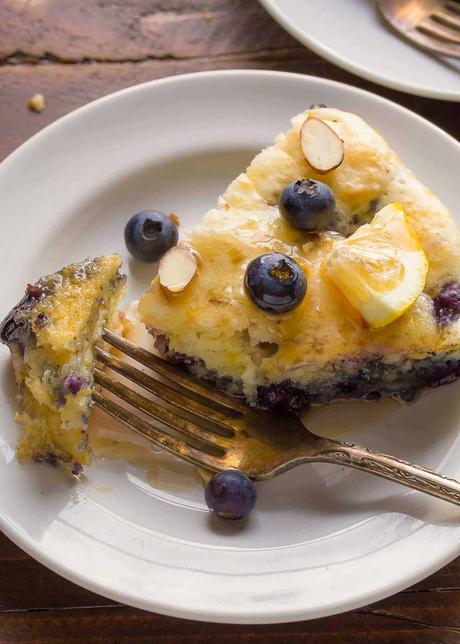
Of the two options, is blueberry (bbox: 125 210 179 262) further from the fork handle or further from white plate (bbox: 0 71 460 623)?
the fork handle

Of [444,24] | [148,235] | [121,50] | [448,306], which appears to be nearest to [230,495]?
[448,306]

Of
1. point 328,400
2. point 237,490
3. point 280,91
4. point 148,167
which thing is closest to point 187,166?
point 148,167

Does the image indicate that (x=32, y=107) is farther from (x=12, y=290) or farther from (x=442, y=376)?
(x=442, y=376)

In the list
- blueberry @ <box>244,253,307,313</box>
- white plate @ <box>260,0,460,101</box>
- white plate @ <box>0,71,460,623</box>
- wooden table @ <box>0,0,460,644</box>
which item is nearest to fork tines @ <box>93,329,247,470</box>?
white plate @ <box>0,71,460,623</box>

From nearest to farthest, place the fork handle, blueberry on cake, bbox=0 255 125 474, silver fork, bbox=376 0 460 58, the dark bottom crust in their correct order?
the fork handle, blueberry on cake, bbox=0 255 125 474, the dark bottom crust, silver fork, bbox=376 0 460 58

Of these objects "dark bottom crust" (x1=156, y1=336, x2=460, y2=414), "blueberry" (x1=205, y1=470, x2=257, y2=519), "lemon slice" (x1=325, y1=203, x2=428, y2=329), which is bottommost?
"blueberry" (x1=205, y1=470, x2=257, y2=519)

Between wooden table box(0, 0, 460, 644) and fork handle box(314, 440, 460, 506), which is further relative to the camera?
wooden table box(0, 0, 460, 644)
